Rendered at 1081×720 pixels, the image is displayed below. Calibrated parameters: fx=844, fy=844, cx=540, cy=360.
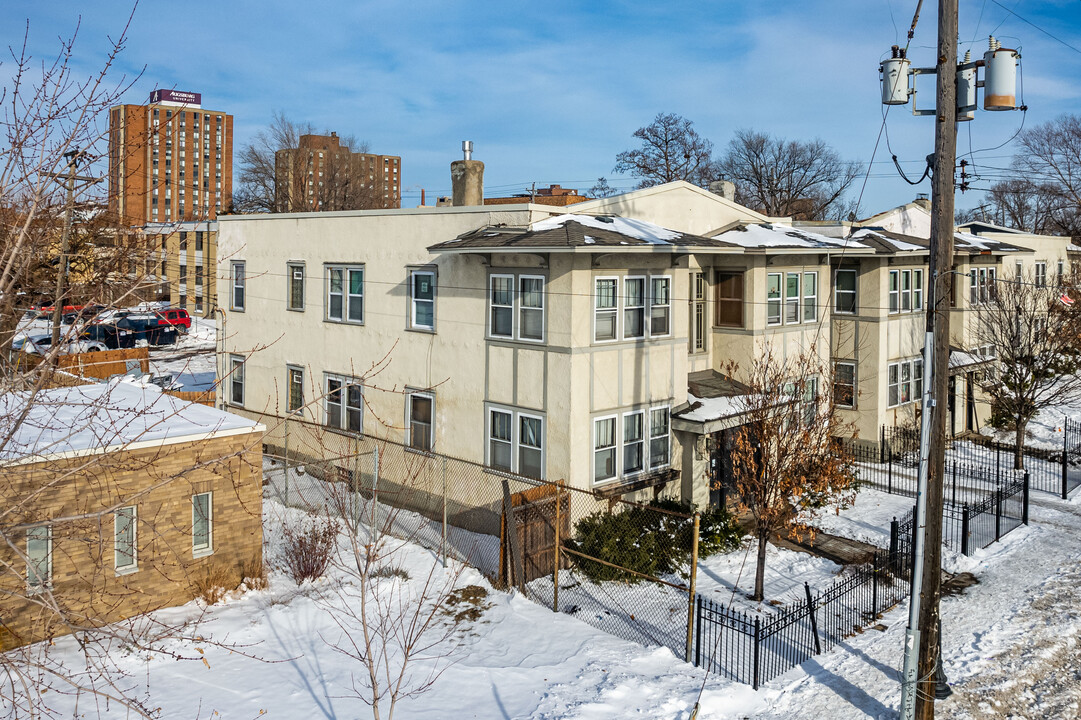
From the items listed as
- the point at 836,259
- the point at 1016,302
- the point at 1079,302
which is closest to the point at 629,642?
the point at 836,259

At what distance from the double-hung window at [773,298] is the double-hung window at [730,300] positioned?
0.80m

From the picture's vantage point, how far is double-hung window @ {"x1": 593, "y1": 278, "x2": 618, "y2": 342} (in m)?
18.1

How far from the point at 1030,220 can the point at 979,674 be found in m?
83.1

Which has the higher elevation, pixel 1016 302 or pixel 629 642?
pixel 1016 302

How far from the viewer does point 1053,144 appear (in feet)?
212

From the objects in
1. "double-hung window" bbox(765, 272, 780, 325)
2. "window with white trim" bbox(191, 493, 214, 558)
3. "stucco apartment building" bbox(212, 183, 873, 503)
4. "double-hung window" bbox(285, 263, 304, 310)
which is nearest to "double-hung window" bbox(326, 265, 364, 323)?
"stucco apartment building" bbox(212, 183, 873, 503)

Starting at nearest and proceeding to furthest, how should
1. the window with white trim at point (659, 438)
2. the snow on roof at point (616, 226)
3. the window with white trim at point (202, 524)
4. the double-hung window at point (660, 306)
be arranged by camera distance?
1. the window with white trim at point (202, 524)
2. the snow on roof at point (616, 226)
3. the double-hung window at point (660, 306)
4. the window with white trim at point (659, 438)

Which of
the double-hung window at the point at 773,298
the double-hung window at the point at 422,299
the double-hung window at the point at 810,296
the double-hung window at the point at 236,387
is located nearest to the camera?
the double-hung window at the point at 422,299

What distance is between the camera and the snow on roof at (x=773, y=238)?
2100cm

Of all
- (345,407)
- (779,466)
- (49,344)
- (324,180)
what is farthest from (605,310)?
(324,180)

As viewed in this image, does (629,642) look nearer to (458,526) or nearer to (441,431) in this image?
(458,526)

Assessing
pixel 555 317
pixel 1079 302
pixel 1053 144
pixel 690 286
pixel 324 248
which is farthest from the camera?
pixel 1053 144

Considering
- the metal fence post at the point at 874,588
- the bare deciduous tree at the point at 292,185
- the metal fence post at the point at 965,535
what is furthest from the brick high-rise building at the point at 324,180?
the metal fence post at the point at 874,588

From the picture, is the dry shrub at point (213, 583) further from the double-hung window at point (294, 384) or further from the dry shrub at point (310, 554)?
the double-hung window at point (294, 384)
